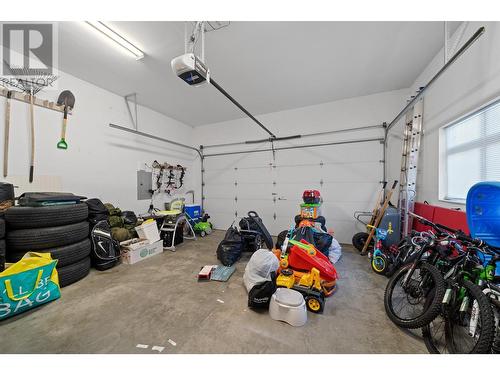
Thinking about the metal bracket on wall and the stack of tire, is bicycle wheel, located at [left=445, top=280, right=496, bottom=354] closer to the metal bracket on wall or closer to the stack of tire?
the stack of tire

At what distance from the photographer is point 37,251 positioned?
227 cm

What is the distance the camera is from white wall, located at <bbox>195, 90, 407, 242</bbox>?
427cm

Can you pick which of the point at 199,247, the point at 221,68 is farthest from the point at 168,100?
the point at 199,247

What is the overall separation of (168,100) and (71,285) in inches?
169

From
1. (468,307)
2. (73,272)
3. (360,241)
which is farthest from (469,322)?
(73,272)

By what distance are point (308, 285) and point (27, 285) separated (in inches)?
122

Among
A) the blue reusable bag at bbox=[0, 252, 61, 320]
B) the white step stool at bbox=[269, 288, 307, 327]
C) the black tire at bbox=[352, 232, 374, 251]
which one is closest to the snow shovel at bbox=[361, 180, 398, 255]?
the black tire at bbox=[352, 232, 374, 251]

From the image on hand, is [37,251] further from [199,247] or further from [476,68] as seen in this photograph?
[476,68]

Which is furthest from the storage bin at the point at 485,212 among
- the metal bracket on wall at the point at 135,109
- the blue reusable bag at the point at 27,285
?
the metal bracket on wall at the point at 135,109

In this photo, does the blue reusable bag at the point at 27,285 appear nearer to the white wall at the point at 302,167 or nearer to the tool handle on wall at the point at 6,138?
the tool handle on wall at the point at 6,138

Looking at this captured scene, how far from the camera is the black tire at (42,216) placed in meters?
2.20

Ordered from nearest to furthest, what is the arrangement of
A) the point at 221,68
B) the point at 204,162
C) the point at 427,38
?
the point at 427,38
the point at 221,68
the point at 204,162

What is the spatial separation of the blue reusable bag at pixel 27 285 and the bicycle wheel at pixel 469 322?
3950mm

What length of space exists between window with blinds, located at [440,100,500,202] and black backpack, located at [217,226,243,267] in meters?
3.47
